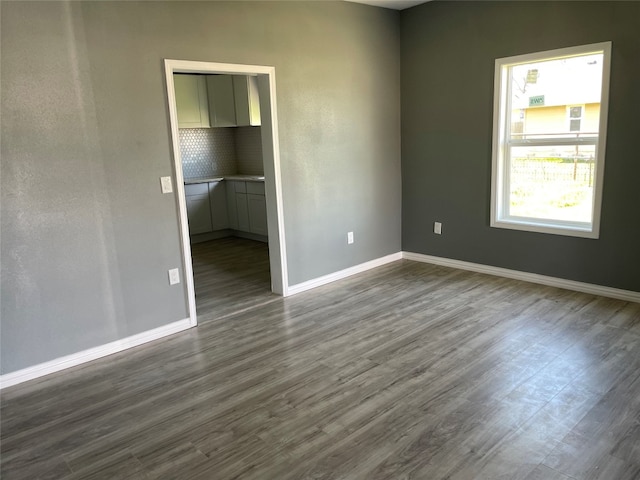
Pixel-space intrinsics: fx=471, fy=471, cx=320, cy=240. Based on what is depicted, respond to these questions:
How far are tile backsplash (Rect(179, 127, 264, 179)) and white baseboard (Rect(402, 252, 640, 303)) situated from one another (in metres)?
2.91

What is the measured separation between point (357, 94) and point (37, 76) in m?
2.83

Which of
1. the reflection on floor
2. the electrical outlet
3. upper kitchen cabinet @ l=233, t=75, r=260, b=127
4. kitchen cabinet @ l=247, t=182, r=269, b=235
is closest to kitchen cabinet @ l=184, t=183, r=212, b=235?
the reflection on floor

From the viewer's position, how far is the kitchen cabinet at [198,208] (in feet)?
21.3

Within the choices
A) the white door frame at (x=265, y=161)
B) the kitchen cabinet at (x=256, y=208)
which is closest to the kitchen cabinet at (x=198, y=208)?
the kitchen cabinet at (x=256, y=208)

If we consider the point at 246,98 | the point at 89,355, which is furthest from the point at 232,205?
the point at 89,355

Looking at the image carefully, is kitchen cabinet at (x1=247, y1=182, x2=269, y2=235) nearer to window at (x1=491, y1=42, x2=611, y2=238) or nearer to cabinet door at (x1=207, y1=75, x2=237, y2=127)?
cabinet door at (x1=207, y1=75, x2=237, y2=127)

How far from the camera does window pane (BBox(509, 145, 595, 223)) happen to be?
3.99m

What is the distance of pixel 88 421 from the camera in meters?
2.54

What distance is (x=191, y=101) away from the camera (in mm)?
6453

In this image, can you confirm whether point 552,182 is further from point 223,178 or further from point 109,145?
point 223,178

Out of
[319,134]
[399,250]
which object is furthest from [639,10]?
[399,250]

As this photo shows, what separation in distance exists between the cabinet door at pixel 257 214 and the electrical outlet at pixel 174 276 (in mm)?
2703

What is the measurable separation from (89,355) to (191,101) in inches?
165

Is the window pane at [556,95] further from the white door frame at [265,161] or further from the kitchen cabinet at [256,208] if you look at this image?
the kitchen cabinet at [256,208]
